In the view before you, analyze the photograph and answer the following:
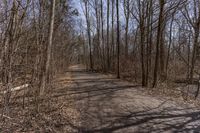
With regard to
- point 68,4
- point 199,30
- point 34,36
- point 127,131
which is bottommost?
point 127,131

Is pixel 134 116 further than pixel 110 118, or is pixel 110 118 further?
pixel 134 116

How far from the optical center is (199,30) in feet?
87.2

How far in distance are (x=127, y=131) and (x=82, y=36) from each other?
60192 millimetres

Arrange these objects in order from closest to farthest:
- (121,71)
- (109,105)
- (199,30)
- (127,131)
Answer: (127,131)
(109,105)
(199,30)
(121,71)

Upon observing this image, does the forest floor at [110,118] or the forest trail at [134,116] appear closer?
the forest floor at [110,118]

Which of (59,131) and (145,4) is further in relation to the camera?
(145,4)

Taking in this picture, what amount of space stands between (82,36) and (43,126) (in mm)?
59786

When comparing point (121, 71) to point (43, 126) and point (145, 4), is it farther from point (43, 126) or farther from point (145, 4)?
point (43, 126)

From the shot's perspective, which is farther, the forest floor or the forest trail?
the forest trail

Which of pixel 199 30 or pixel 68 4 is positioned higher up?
pixel 68 4

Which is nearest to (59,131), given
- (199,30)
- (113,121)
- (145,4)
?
(113,121)

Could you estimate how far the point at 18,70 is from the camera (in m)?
7.64

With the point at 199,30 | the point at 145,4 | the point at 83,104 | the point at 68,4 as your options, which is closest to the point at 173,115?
the point at 83,104

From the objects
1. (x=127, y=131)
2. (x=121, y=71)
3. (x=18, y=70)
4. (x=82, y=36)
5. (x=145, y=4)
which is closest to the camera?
(x=18, y=70)
